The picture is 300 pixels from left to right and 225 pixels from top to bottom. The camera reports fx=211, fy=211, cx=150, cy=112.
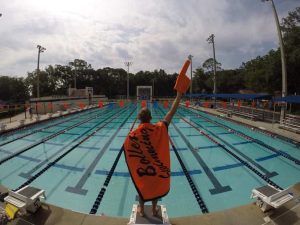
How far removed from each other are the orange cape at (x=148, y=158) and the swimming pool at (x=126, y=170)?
8.95 ft

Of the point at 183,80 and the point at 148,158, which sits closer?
the point at 148,158

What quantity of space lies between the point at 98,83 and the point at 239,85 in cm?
3792

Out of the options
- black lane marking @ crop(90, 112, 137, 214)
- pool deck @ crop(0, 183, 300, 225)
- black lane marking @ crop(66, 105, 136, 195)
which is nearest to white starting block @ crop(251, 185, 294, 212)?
pool deck @ crop(0, 183, 300, 225)

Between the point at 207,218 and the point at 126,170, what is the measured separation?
409 cm

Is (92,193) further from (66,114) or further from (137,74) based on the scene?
(137,74)

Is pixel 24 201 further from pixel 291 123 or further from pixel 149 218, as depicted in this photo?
pixel 291 123

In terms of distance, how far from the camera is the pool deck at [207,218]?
2576 millimetres

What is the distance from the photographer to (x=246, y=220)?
263cm

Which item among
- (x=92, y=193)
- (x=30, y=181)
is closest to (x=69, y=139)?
(x=30, y=181)

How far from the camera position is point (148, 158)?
6.43ft

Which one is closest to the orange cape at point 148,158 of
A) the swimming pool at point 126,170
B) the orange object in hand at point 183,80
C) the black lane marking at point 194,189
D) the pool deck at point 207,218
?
the orange object in hand at point 183,80

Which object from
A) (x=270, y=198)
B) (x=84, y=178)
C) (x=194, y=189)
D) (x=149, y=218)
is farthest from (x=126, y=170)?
(x=270, y=198)

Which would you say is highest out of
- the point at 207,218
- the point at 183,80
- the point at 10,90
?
the point at 10,90

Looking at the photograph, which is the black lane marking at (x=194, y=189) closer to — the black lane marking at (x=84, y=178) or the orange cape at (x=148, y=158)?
the black lane marking at (x=84, y=178)
